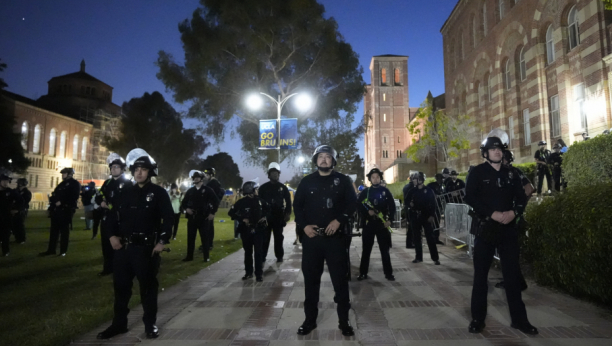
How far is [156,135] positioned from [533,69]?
49855mm

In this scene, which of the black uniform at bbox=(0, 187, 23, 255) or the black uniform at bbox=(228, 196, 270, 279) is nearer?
the black uniform at bbox=(228, 196, 270, 279)

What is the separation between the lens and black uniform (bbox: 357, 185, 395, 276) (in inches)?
257

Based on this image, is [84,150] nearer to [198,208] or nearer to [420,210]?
[198,208]

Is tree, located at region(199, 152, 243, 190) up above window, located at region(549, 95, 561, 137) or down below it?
above

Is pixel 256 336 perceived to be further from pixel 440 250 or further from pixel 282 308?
pixel 440 250

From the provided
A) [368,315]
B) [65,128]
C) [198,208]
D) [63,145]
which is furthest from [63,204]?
[65,128]

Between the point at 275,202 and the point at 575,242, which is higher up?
the point at 275,202

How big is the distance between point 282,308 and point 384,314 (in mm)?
1322

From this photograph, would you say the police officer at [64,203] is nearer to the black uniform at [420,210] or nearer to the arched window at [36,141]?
the black uniform at [420,210]

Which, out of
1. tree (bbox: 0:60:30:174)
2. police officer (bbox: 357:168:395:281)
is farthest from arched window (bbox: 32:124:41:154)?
police officer (bbox: 357:168:395:281)

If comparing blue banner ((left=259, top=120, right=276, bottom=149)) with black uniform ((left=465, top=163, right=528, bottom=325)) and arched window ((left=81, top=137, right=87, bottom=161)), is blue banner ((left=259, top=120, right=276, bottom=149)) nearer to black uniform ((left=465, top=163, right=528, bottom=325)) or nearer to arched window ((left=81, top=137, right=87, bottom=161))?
black uniform ((left=465, top=163, right=528, bottom=325))

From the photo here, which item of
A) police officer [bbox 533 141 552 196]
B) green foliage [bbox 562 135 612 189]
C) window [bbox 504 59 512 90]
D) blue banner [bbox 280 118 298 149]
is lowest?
green foliage [bbox 562 135 612 189]

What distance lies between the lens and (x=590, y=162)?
24.7ft

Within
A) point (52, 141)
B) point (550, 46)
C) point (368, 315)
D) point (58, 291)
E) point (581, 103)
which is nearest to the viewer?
point (368, 315)
